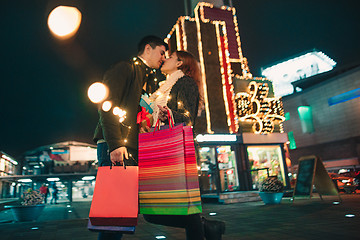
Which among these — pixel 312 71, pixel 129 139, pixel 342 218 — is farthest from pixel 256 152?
pixel 312 71

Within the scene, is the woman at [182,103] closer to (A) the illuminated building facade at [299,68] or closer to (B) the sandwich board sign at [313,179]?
(B) the sandwich board sign at [313,179]

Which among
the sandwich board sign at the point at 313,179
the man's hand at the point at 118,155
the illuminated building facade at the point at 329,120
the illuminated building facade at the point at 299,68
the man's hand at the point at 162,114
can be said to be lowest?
the sandwich board sign at the point at 313,179

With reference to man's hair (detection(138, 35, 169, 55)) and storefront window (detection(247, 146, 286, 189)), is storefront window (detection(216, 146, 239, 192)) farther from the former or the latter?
man's hair (detection(138, 35, 169, 55))

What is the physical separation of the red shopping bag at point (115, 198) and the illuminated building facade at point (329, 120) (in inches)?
1505

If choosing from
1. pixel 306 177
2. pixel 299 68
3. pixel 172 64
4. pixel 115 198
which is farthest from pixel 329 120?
pixel 115 198

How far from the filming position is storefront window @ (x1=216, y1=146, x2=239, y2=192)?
53.0 feet

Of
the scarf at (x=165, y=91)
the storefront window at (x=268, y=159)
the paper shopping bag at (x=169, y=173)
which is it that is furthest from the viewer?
the storefront window at (x=268, y=159)

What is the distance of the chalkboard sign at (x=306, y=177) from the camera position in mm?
7584

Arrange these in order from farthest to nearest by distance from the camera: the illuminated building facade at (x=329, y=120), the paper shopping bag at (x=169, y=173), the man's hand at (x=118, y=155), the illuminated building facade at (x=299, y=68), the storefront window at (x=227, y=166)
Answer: the illuminated building facade at (x=299, y=68) → the illuminated building facade at (x=329, y=120) → the storefront window at (x=227, y=166) → the man's hand at (x=118, y=155) → the paper shopping bag at (x=169, y=173)

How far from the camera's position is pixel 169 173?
1.73 meters

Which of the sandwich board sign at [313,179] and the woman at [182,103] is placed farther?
the sandwich board sign at [313,179]

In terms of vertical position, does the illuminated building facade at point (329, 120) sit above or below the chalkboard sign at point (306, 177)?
above

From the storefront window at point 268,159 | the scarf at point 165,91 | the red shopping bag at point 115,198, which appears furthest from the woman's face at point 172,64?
the storefront window at point 268,159

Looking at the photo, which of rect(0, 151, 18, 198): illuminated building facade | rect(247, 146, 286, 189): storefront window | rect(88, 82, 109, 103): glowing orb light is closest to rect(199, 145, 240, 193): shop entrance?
rect(247, 146, 286, 189): storefront window
